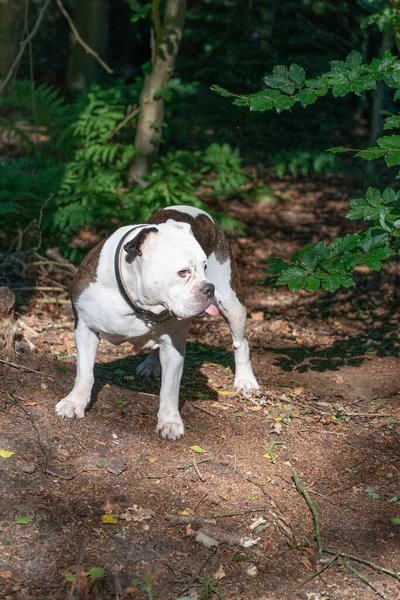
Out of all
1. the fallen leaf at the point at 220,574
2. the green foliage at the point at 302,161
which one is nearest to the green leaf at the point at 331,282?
the fallen leaf at the point at 220,574

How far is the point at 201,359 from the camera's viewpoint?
6668 millimetres

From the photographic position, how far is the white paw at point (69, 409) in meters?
4.71

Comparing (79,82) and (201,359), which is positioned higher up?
(79,82)

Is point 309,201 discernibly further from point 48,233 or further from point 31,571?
point 31,571

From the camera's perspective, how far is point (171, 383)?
15.7 ft

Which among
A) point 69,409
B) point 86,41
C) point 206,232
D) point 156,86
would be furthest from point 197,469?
point 86,41

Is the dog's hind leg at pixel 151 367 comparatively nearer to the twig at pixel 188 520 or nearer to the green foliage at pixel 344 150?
the green foliage at pixel 344 150

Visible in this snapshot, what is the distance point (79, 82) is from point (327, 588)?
11235mm

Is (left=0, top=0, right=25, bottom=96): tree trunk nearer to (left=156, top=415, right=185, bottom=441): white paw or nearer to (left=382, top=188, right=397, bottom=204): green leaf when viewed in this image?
(left=382, top=188, right=397, bottom=204): green leaf

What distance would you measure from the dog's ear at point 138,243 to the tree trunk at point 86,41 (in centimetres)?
953

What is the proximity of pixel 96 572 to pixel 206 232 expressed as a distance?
2524mm

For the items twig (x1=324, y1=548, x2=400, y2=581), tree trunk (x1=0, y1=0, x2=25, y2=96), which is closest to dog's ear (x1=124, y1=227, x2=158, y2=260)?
twig (x1=324, y1=548, x2=400, y2=581)

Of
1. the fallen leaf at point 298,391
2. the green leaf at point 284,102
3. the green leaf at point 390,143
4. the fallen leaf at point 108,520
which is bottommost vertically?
the fallen leaf at point 298,391

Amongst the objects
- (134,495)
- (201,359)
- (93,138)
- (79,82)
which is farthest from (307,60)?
(134,495)
